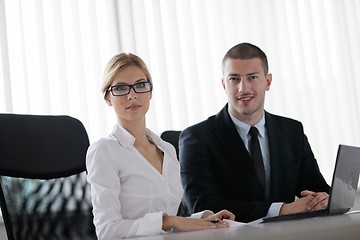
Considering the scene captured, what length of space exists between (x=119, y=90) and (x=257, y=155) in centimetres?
72

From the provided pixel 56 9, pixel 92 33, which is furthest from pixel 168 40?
pixel 56 9

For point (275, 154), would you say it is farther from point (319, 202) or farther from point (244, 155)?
point (319, 202)

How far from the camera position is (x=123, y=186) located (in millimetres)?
1806

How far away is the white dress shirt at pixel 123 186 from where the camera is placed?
5.52ft

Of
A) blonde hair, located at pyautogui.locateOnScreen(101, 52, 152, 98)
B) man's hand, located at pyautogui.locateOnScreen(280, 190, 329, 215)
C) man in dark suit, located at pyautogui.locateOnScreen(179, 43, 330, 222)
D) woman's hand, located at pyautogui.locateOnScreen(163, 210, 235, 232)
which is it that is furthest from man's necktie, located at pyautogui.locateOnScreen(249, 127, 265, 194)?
woman's hand, located at pyautogui.locateOnScreen(163, 210, 235, 232)

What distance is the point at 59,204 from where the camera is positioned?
6.57ft

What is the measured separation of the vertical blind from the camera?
321 cm

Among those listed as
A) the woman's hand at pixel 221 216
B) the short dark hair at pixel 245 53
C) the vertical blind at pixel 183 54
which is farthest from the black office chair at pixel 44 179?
the vertical blind at pixel 183 54

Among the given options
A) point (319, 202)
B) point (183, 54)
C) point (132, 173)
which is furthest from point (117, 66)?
point (183, 54)

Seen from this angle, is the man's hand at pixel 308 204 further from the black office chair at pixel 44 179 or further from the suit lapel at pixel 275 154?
the black office chair at pixel 44 179

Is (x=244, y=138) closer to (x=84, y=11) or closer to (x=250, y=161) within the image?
(x=250, y=161)

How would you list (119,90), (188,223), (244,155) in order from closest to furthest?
(188,223)
(119,90)
(244,155)

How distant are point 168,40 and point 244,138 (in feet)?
4.44

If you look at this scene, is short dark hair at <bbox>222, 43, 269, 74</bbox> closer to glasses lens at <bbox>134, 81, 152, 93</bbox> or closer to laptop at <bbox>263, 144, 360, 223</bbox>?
glasses lens at <bbox>134, 81, 152, 93</bbox>
